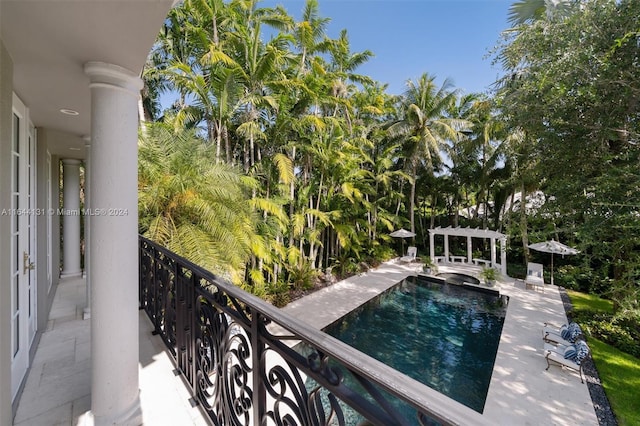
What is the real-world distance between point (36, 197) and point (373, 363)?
444cm

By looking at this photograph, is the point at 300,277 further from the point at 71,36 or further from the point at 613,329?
the point at 613,329

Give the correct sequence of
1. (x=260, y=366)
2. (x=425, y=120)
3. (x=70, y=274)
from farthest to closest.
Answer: (x=425, y=120)
(x=70, y=274)
(x=260, y=366)

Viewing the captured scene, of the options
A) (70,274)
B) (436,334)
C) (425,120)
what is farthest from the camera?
(425,120)

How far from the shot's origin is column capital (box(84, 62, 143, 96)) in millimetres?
1690

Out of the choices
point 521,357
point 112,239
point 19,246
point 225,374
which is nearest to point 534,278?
point 521,357

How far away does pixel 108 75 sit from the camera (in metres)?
1.71

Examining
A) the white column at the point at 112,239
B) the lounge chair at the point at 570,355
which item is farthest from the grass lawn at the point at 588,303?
the white column at the point at 112,239

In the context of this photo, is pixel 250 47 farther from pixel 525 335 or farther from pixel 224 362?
pixel 525 335

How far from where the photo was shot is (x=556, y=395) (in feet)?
15.1

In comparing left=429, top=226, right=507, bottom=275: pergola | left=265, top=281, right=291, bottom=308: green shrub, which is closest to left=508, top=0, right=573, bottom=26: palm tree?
left=429, top=226, right=507, bottom=275: pergola

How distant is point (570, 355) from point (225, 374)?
6.75m

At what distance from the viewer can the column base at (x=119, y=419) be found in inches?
69.7

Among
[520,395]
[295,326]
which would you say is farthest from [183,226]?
[520,395]

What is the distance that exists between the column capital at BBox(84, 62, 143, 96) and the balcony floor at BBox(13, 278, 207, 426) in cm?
235
